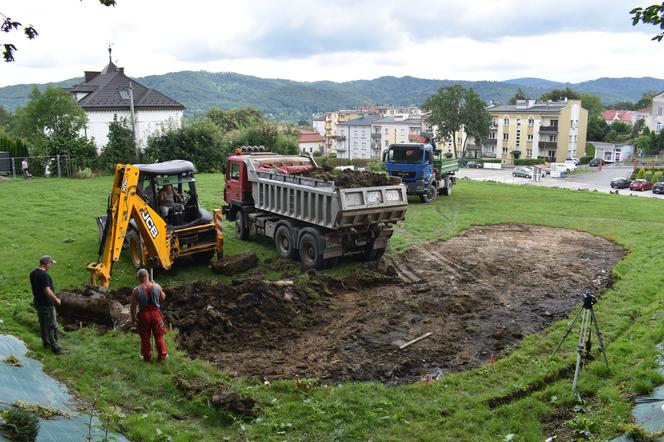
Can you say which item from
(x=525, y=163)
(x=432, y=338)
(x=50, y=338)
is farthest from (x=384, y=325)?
(x=525, y=163)

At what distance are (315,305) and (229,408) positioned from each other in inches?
183

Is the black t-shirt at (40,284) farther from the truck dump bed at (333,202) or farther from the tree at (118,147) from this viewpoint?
the tree at (118,147)

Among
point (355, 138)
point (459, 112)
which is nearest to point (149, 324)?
point (459, 112)

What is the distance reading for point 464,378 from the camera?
Result: 852 cm

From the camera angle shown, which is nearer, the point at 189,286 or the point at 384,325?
the point at 384,325

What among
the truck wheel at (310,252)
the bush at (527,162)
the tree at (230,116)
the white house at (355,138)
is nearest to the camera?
the truck wheel at (310,252)

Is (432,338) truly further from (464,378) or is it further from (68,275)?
(68,275)

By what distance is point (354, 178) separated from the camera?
1477 cm

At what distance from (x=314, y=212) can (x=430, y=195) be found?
47.5 feet

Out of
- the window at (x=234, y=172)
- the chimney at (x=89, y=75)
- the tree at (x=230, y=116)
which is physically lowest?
the window at (x=234, y=172)

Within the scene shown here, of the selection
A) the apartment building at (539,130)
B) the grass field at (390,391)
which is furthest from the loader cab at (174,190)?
the apartment building at (539,130)

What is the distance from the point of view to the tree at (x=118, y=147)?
38.0 metres

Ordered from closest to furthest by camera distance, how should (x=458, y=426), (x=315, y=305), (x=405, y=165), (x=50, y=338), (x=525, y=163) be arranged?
(x=458, y=426) < (x=50, y=338) < (x=315, y=305) < (x=405, y=165) < (x=525, y=163)

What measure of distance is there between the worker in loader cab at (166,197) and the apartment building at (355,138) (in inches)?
4152
